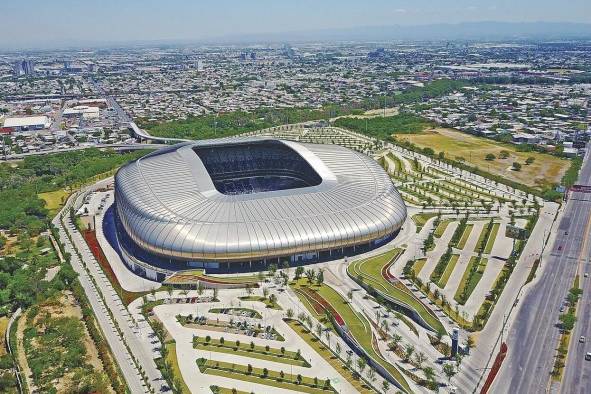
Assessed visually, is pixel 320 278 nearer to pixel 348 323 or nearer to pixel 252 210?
pixel 348 323

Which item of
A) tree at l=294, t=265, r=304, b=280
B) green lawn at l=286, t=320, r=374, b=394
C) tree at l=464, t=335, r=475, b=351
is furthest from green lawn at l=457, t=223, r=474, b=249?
green lawn at l=286, t=320, r=374, b=394

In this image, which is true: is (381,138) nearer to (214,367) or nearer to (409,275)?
(409,275)

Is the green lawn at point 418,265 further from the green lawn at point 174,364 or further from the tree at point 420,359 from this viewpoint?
the green lawn at point 174,364

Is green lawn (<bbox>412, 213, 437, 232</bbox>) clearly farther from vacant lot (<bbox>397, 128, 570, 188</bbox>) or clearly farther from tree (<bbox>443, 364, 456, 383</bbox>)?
tree (<bbox>443, 364, 456, 383</bbox>)

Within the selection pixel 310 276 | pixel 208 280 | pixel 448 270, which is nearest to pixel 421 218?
pixel 448 270

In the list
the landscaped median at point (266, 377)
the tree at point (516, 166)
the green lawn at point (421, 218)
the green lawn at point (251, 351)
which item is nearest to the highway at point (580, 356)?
the landscaped median at point (266, 377)

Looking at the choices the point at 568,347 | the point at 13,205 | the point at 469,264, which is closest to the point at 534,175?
the point at 469,264
